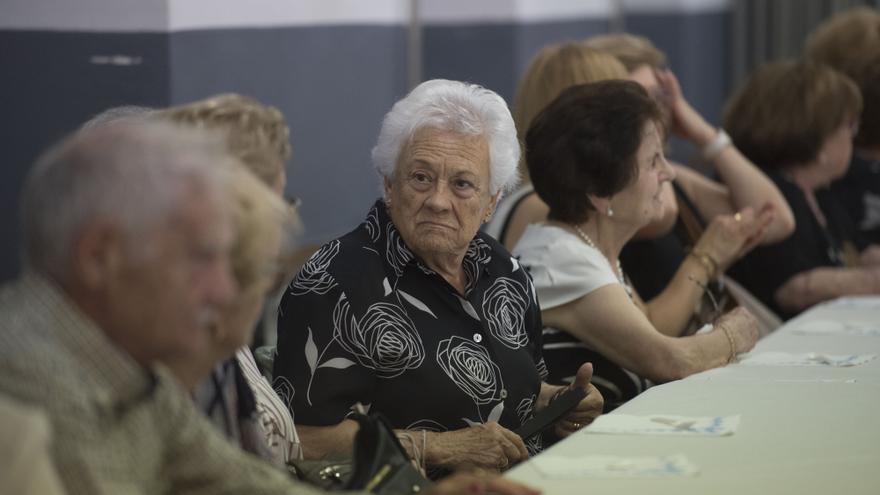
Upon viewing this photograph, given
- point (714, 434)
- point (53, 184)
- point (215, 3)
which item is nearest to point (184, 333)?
point (53, 184)

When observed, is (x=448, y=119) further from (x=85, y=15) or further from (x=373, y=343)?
(x=85, y=15)

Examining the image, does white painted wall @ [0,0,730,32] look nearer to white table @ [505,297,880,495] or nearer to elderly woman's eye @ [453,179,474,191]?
elderly woman's eye @ [453,179,474,191]

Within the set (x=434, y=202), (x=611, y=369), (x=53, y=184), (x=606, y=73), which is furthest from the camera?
(x=606, y=73)

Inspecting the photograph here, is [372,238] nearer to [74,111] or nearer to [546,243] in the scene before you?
[546,243]

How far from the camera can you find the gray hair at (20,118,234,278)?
1673mm

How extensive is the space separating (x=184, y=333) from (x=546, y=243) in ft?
6.95

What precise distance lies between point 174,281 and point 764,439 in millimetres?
1414

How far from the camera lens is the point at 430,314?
3059 mm

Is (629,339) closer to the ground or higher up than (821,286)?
higher up

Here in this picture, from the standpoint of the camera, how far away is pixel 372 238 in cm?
312

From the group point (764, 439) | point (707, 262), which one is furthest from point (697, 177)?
point (764, 439)

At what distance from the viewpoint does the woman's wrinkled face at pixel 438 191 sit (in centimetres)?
313

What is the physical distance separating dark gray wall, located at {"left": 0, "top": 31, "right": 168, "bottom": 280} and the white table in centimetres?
189

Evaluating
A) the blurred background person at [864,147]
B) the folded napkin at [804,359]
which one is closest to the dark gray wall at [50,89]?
the folded napkin at [804,359]
